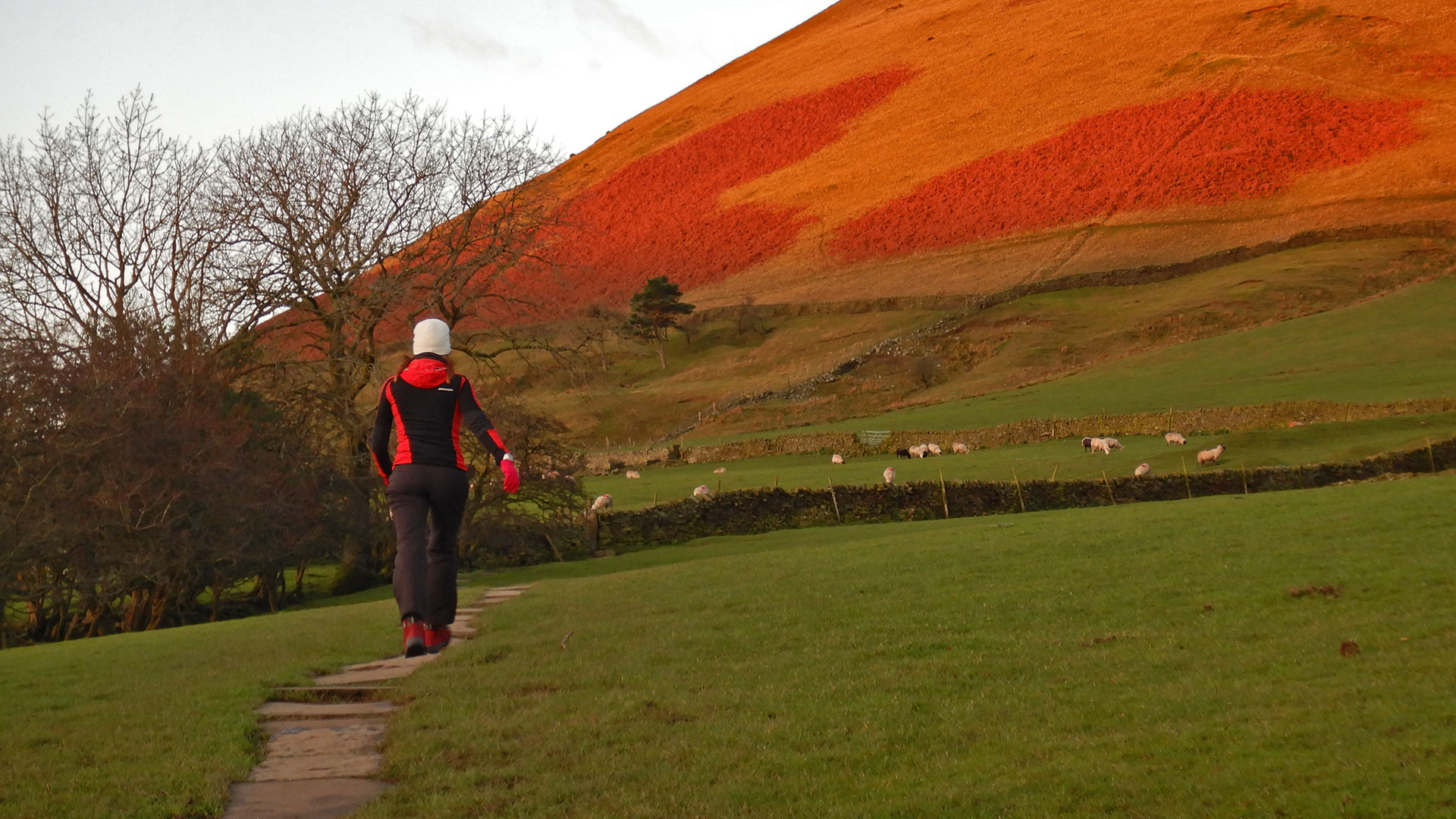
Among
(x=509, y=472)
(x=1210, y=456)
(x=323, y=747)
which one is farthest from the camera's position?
(x=1210, y=456)

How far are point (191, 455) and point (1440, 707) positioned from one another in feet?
72.7

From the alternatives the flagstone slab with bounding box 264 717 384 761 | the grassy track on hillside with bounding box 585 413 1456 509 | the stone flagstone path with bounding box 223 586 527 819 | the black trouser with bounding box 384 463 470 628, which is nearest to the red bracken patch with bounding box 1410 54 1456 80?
the grassy track on hillside with bounding box 585 413 1456 509

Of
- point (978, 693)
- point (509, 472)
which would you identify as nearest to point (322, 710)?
point (509, 472)

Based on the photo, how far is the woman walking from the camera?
929 cm

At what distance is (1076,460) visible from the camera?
3828cm

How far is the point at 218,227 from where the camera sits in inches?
1222

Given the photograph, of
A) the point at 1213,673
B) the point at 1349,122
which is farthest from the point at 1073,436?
the point at 1349,122

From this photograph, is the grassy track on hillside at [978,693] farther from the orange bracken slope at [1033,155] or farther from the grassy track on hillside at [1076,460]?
the orange bracken slope at [1033,155]

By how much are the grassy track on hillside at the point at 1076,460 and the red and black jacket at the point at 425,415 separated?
26.4 m

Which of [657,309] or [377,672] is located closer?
[377,672]

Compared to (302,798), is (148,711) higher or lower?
higher

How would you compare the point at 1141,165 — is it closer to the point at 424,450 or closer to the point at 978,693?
the point at 978,693

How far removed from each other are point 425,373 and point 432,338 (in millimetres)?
292

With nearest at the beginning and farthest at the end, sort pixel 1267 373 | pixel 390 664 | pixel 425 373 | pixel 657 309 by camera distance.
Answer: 1. pixel 425 373
2. pixel 390 664
3. pixel 1267 373
4. pixel 657 309
